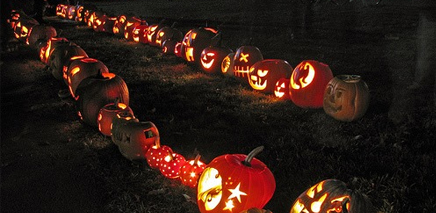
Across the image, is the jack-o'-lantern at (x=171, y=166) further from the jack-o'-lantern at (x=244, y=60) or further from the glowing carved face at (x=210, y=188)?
the jack-o'-lantern at (x=244, y=60)

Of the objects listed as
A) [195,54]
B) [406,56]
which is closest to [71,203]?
[195,54]

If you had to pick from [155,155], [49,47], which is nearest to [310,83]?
[155,155]

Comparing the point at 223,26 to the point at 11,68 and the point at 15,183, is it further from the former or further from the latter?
the point at 15,183

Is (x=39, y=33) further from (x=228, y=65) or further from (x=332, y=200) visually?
(x=332, y=200)

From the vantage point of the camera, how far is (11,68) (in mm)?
10195

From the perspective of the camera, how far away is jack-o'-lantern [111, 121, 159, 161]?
4852mm

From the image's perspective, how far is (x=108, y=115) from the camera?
5.54 m

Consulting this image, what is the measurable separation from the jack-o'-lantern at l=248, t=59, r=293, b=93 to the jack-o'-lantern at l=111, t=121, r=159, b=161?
2.86 m

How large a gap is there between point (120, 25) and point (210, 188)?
37.4 feet

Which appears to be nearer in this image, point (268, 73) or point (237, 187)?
point (237, 187)

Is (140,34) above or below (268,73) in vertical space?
above

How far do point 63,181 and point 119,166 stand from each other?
24.2 inches

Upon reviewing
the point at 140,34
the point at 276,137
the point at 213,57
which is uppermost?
the point at 140,34

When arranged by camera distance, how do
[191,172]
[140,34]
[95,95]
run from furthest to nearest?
[140,34] < [95,95] < [191,172]
